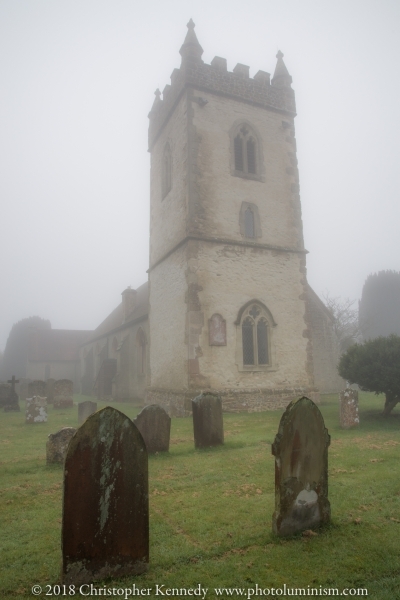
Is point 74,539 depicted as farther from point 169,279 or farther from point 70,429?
point 169,279

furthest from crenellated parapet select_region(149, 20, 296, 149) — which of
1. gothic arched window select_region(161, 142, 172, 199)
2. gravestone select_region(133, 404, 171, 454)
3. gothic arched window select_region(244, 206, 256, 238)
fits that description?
gravestone select_region(133, 404, 171, 454)

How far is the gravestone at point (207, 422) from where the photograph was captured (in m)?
8.80

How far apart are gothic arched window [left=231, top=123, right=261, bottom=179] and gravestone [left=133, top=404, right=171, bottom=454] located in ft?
42.2

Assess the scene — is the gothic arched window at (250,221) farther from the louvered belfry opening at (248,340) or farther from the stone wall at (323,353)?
the stone wall at (323,353)

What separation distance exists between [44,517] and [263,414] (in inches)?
428

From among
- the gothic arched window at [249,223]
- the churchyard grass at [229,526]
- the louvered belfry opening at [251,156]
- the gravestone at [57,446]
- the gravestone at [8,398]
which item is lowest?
the churchyard grass at [229,526]

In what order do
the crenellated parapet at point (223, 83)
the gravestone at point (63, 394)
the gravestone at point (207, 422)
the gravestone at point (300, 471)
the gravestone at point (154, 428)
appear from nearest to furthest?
the gravestone at point (300, 471) < the gravestone at point (154, 428) < the gravestone at point (207, 422) < the crenellated parapet at point (223, 83) < the gravestone at point (63, 394)

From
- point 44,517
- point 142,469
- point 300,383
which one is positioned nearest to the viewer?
point 142,469

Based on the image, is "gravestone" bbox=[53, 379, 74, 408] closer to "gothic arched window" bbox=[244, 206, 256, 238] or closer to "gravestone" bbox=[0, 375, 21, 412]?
"gravestone" bbox=[0, 375, 21, 412]

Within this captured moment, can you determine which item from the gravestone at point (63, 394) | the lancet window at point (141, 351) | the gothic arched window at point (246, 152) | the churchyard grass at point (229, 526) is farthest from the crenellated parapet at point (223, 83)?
the churchyard grass at point (229, 526)

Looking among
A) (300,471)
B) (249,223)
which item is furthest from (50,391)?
(300,471)

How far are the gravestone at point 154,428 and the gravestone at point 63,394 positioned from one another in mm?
12719

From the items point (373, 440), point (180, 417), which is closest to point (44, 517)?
point (373, 440)

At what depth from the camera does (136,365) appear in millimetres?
26016
